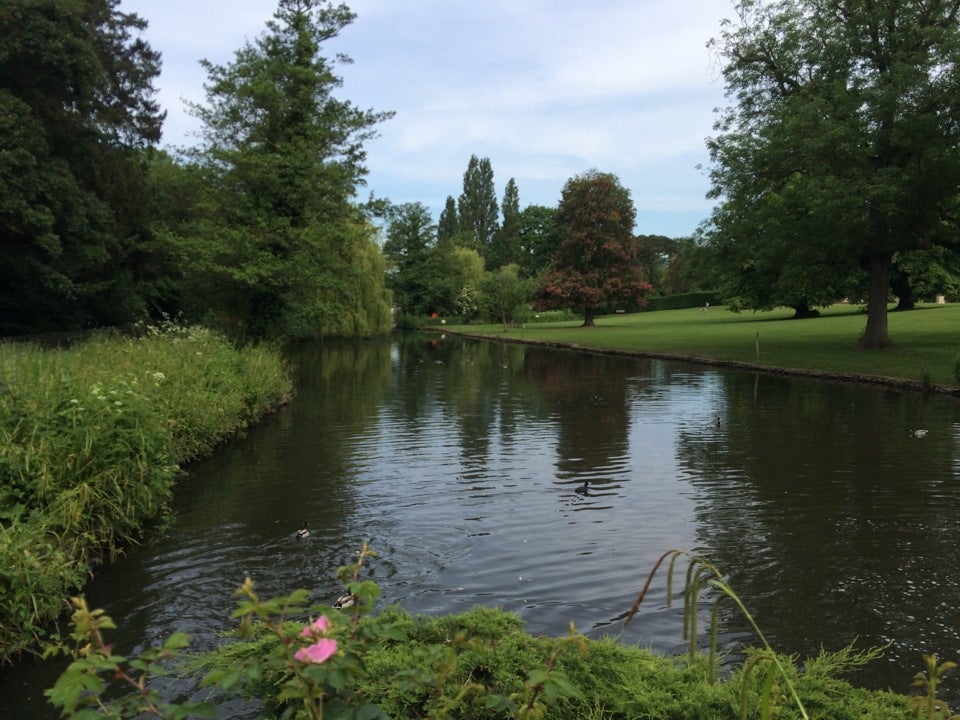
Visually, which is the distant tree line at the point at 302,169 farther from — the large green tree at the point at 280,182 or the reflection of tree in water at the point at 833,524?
the reflection of tree in water at the point at 833,524

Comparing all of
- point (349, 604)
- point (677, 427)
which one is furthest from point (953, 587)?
point (677, 427)

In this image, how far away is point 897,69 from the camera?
22078 millimetres

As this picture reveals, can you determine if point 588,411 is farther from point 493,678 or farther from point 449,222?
point 449,222

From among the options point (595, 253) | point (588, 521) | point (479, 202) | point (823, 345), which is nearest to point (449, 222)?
point (479, 202)

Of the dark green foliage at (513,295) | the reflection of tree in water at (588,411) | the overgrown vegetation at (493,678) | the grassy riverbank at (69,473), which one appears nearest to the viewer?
the overgrown vegetation at (493,678)

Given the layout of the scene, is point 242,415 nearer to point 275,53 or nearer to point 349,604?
point 349,604

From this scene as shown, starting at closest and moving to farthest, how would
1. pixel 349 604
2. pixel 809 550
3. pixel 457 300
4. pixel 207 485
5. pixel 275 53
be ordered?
pixel 349 604
pixel 809 550
pixel 207 485
pixel 275 53
pixel 457 300

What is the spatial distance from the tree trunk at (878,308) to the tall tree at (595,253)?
28.3 m

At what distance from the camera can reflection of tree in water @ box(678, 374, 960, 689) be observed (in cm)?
560

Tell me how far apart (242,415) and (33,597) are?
9.65 meters

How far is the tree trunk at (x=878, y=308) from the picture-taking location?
26.1 metres

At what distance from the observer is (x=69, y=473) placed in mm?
7133

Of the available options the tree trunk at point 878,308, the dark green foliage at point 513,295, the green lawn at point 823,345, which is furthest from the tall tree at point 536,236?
the tree trunk at point 878,308

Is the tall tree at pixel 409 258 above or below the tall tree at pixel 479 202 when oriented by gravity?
below
